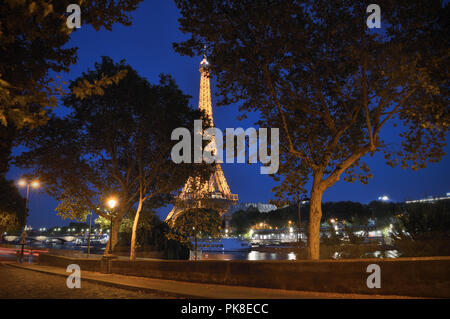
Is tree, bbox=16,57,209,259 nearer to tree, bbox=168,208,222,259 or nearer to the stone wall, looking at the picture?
tree, bbox=168,208,222,259

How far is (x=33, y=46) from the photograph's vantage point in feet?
34.7

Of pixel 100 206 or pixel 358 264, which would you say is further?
pixel 100 206

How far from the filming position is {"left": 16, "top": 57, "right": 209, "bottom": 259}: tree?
22719 millimetres

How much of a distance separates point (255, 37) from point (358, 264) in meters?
8.07

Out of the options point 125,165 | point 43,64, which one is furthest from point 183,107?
point 43,64

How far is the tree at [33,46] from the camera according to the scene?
20.5 ft

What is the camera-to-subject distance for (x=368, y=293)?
914 centimetres

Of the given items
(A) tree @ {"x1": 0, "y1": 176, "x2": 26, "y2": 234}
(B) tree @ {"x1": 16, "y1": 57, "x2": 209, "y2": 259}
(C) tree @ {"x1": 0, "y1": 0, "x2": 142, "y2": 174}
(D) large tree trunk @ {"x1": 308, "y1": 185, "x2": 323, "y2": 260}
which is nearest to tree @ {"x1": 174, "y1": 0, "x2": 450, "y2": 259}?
(D) large tree trunk @ {"x1": 308, "y1": 185, "x2": 323, "y2": 260}

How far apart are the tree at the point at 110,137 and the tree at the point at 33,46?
475 inches

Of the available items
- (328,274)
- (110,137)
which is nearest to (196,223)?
(110,137)

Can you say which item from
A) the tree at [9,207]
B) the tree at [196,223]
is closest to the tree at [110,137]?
the tree at [196,223]

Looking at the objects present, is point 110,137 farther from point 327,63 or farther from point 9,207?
point 9,207
